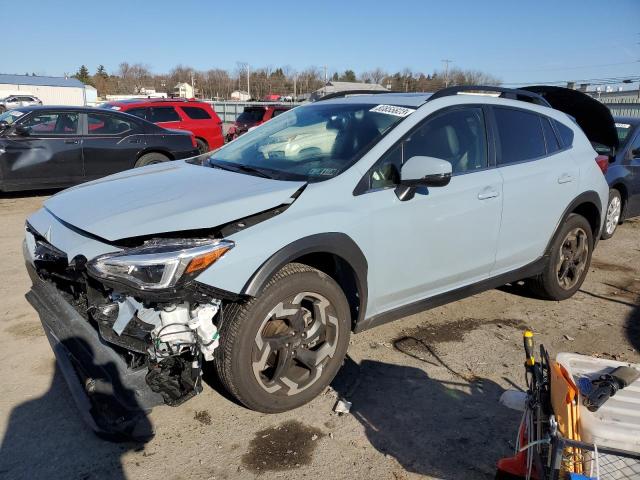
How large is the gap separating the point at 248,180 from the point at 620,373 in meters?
2.18

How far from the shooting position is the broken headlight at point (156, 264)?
8.08ft

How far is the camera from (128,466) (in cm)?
260

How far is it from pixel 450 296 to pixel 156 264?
85.3 inches

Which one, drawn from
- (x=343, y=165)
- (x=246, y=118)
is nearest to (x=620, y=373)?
(x=343, y=165)

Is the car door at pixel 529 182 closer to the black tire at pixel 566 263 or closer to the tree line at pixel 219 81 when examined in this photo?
the black tire at pixel 566 263

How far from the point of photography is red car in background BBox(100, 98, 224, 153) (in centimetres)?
1404

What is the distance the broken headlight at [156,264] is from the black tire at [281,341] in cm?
34

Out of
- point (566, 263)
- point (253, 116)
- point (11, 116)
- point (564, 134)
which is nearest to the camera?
point (564, 134)

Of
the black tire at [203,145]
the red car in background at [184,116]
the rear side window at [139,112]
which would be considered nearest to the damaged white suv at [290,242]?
the rear side window at [139,112]

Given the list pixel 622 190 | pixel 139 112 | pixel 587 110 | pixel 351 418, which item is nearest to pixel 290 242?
pixel 351 418

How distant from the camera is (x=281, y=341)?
2.88m

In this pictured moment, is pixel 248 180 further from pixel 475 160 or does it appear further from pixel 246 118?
pixel 246 118

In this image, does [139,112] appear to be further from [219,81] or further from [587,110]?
[219,81]

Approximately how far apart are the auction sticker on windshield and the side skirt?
1261 mm
